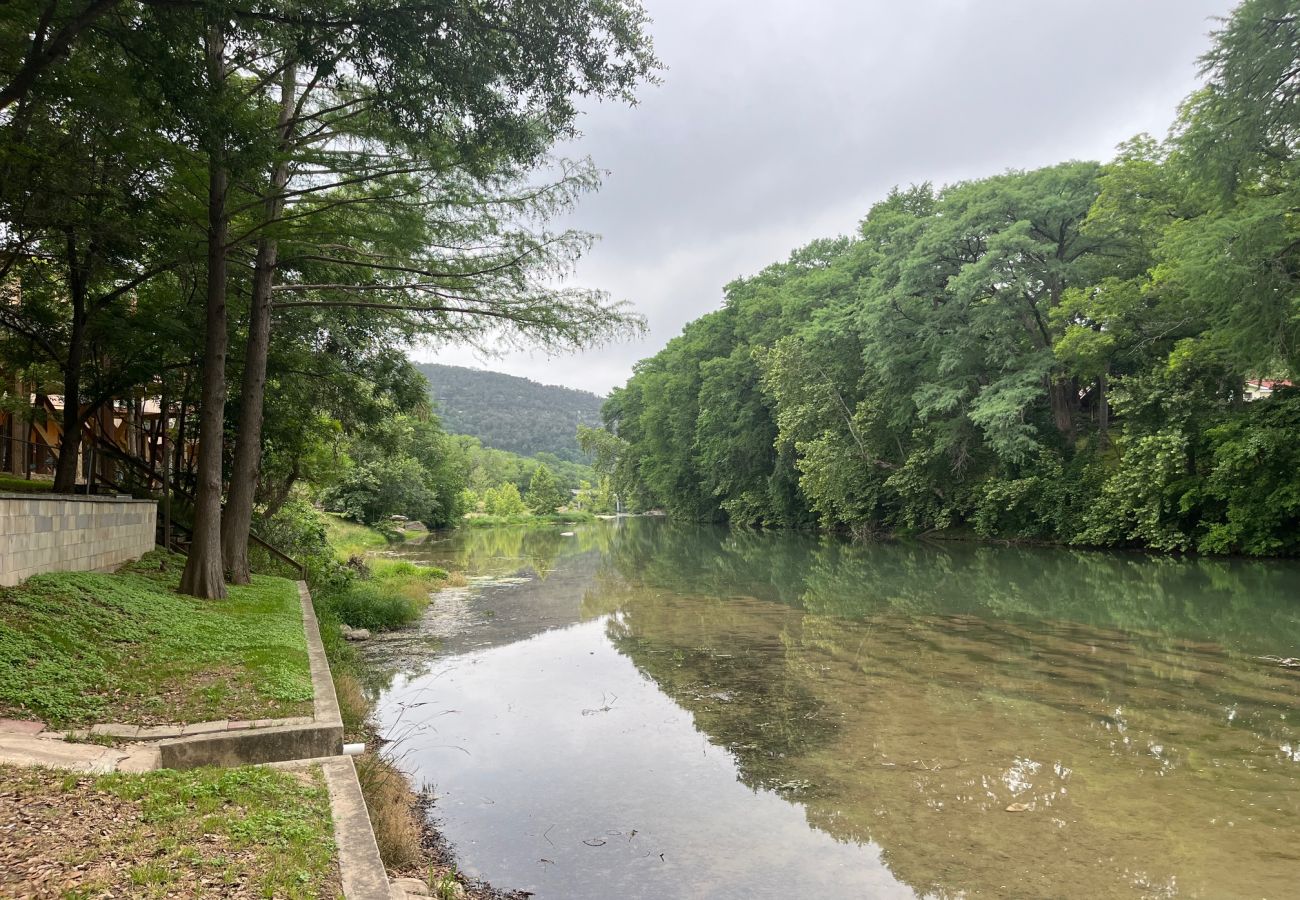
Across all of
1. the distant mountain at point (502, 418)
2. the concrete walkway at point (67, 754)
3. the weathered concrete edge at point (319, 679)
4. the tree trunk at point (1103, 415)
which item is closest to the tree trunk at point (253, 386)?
the weathered concrete edge at point (319, 679)

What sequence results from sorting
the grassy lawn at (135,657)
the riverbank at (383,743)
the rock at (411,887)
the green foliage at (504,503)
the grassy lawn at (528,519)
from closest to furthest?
the rock at (411,887) → the riverbank at (383,743) → the grassy lawn at (135,657) → the grassy lawn at (528,519) → the green foliage at (504,503)

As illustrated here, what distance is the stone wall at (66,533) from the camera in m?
7.19

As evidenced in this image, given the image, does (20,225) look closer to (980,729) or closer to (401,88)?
(401,88)

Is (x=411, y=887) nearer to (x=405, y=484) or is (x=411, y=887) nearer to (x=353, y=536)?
(x=353, y=536)

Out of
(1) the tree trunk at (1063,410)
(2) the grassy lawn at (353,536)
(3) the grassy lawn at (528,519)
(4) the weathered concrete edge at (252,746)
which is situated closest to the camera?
(4) the weathered concrete edge at (252,746)

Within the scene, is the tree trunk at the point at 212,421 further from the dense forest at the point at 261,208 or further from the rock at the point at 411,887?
the rock at the point at 411,887

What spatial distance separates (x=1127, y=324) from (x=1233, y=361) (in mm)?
4413

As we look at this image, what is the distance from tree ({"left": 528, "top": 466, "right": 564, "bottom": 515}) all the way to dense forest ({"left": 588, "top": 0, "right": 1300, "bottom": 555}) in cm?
5377

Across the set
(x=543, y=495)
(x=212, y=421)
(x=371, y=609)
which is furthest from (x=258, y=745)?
(x=543, y=495)

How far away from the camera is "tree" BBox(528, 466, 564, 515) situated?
90812 millimetres

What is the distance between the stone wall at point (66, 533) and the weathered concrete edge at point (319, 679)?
2592 millimetres

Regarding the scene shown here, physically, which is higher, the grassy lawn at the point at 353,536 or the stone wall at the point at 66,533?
the stone wall at the point at 66,533

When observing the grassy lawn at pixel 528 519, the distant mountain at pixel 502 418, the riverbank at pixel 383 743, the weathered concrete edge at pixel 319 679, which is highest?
the distant mountain at pixel 502 418

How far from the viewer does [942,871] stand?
5.11 m
